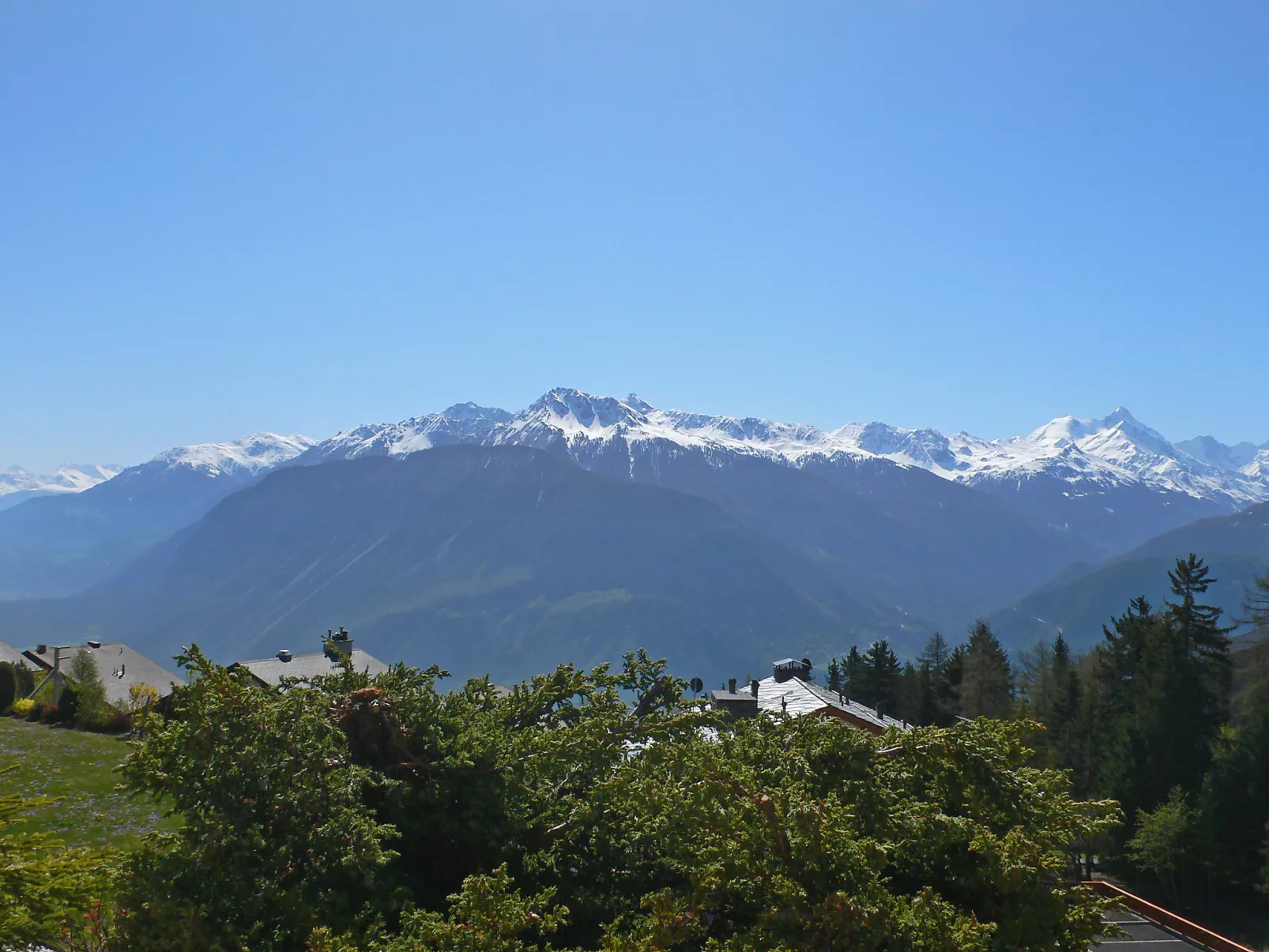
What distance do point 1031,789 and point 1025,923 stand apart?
2292mm

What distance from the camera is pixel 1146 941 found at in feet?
56.2

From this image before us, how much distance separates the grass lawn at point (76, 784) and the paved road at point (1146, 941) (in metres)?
22.0

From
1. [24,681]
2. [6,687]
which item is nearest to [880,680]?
[6,687]

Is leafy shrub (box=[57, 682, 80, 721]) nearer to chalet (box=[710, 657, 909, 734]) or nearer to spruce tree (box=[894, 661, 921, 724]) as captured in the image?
chalet (box=[710, 657, 909, 734])

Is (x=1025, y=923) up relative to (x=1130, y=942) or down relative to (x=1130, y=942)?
up

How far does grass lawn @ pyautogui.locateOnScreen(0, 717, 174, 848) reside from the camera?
25.9 m

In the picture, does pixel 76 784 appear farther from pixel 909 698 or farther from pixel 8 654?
pixel 909 698

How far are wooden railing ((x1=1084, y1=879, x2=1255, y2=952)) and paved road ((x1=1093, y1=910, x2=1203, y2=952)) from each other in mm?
151

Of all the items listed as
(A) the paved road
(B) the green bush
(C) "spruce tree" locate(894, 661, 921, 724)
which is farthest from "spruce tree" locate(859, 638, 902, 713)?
(B) the green bush

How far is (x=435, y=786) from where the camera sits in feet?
39.7

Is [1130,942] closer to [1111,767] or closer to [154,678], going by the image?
[1111,767]

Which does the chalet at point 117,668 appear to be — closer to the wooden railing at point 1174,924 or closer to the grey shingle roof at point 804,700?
the grey shingle roof at point 804,700

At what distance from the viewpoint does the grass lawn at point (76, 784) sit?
85.1ft

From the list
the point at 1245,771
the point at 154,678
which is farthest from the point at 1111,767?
the point at 154,678
